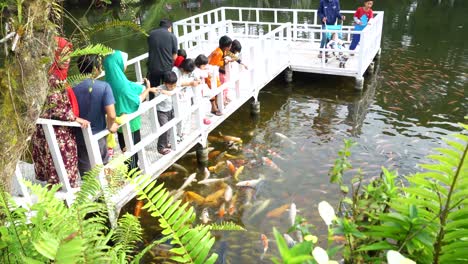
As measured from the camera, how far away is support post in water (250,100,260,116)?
955 cm

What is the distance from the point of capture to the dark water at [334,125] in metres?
6.48

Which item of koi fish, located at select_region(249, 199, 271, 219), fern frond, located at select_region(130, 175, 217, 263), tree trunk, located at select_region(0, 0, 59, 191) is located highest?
tree trunk, located at select_region(0, 0, 59, 191)

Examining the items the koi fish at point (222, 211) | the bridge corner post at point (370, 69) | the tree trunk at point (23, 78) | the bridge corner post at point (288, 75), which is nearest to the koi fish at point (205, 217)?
the koi fish at point (222, 211)

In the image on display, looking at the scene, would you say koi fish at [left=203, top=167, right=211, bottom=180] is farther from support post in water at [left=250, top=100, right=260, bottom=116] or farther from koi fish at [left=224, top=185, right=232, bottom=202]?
support post in water at [left=250, top=100, right=260, bottom=116]

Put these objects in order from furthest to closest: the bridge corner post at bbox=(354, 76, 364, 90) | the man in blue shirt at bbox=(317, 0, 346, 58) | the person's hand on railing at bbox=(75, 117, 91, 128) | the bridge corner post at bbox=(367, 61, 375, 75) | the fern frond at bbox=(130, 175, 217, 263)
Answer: the bridge corner post at bbox=(367, 61, 375, 75) < the man in blue shirt at bbox=(317, 0, 346, 58) < the bridge corner post at bbox=(354, 76, 364, 90) < the person's hand on railing at bbox=(75, 117, 91, 128) < the fern frond at bbox=(130, 175, 217, 263)

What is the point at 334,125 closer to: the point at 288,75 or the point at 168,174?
the point at 288,75

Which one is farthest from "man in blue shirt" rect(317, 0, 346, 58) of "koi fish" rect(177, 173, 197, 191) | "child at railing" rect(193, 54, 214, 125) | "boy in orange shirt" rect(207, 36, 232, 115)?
"koi fish" rect(177, 173, 197, 191)

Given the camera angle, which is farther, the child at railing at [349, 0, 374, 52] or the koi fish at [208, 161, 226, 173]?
the child at railing at [349, 0, 374, 52]

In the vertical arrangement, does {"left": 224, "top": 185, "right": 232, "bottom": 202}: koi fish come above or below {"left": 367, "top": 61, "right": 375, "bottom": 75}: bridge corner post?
below

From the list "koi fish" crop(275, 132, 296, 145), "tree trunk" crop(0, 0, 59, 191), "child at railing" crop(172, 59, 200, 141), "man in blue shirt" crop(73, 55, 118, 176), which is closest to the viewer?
"tree trunk" crop(0, 0, 59, 191)

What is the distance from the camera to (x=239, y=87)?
8.75 metres

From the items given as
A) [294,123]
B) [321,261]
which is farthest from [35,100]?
[294,123]

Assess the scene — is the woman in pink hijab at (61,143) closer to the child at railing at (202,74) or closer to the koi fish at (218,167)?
the child at railing at (202,74)

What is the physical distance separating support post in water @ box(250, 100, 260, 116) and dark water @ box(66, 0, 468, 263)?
0.19m
